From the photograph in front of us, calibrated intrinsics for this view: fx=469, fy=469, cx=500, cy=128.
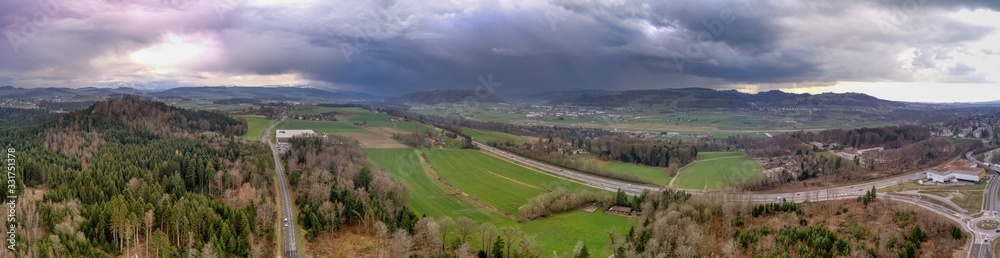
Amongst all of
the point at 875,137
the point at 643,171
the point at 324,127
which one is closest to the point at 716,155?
the point at 643,171

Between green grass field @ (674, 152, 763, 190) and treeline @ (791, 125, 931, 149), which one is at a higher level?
treeline @ (791, 125, 931, 149)

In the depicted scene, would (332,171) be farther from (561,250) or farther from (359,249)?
(561,250)

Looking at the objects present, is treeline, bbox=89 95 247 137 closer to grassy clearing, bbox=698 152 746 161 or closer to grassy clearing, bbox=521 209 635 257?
grassy clearing, bbox=521 209 635 257

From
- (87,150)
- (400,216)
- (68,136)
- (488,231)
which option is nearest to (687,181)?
(488,231)

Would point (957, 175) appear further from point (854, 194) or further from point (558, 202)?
point (558, 202)

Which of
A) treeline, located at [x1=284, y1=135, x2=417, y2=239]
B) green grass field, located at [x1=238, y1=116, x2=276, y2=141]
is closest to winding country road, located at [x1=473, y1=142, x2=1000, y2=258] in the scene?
treeline, located at [x1=284, y1=135, x2=417, y2=239]

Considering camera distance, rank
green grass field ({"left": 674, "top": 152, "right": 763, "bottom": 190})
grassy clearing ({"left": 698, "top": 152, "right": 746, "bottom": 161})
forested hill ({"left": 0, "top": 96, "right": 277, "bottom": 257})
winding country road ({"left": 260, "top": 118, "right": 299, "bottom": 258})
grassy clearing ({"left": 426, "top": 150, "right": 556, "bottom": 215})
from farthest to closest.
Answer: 1. grassy clearing ({"left": 698, "top": 152, "right": 746, "bottom": 161})
2. green grass field ({"left": 674, "top": 152, "right": 763, "bottom": 190})
3. grassy clearing ({"left": 426, "top": 150, "right": 556, "bottom": 215})
4. winding country road ({"left": 260, "top": 118, "right": 299, "bottom": 258})
5. forested hill ({"left": 0, "top": 96, "right": 277, "bottom": 257})
